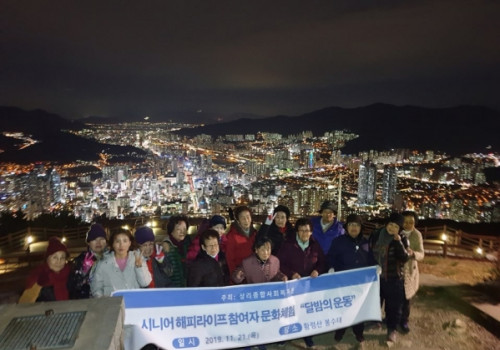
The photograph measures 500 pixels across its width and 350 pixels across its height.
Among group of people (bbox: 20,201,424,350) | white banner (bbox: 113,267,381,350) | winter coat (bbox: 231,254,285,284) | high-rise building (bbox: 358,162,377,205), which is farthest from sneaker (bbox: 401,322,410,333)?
high-rise building (bbox: 358,162,377,205)

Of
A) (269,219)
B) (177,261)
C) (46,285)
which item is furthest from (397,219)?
(46,285)

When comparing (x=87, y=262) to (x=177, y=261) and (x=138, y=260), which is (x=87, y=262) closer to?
(x=138, y=260)

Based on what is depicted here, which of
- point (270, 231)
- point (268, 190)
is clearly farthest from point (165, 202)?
point (270, 231)

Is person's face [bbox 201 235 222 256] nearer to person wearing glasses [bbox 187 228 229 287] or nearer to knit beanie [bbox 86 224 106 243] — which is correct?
person wearing glasses [bbox 187 228 229 287]

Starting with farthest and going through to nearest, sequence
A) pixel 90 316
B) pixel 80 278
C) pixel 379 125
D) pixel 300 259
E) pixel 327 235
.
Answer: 1. pixel 379 125
2. pixel 327 235
3. pixel 300 259
4. pixel 80 278
5. pixel 90 316

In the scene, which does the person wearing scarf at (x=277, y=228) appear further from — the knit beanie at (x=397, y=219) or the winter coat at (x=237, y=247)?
the knit beanie at (x=397, y=219)

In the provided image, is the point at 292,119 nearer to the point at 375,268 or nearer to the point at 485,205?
the point at 485,205
